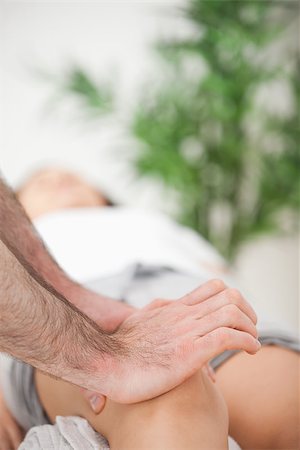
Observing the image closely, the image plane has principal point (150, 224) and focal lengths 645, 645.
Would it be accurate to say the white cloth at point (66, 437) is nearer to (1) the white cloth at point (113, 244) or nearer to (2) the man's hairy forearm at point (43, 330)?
(2) the man's hairy forearm at point (43, 330)

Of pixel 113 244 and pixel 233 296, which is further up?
pixel 113 244

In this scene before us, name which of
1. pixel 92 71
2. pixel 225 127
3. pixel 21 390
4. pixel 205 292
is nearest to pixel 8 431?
pixel 21 390

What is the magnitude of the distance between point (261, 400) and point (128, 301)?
390 millimetres

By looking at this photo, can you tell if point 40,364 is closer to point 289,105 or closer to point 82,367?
point 82,367

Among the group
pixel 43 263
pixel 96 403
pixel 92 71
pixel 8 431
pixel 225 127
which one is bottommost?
pixel 8 431

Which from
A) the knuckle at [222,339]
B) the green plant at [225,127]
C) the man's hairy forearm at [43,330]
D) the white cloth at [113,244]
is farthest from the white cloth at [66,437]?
the green plant at [225,127]

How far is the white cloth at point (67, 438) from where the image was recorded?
87 centimetres

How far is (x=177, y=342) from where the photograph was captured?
85 cm

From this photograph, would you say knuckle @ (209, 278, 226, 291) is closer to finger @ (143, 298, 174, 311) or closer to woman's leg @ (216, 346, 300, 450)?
finger @ (143, 298, 174, 311)

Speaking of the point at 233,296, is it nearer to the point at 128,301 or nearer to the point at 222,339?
the point at 222,339

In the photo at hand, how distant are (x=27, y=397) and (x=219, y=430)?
50cm

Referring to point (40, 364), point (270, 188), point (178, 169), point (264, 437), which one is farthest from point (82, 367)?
point (270, 188)

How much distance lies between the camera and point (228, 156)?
3.02m

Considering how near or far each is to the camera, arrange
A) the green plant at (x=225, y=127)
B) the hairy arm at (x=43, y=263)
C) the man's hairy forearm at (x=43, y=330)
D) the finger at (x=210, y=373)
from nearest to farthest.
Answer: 1. the man's hairy forearm at (x=43, y=330)
2. the finger at (x=210, y=373)
3. the hairy arm at (x=43, y=263)
4. the green plant at (x=225, y=127)
